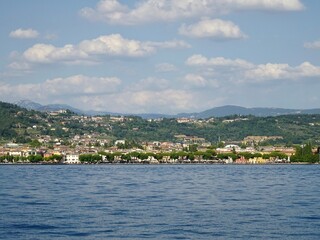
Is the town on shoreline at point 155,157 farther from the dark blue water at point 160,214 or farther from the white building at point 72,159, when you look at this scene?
the dark blue water at point 160,214

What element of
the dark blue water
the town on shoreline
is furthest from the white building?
the dark blue water

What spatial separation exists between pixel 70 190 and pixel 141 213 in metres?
21.1

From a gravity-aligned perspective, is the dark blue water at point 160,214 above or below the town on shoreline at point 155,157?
below

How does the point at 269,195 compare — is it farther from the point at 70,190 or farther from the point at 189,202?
the point at 70,190

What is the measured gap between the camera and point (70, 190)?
2408 inches

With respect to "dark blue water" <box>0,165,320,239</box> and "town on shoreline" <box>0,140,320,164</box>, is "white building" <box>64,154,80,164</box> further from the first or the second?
"dark blue water" <box>0,165,320,239</box>

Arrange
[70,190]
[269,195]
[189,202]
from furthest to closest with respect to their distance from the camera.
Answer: [70,190] < [269,195] < [189,202]

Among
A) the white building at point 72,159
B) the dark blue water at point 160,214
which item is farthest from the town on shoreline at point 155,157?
the dark blue water at point 160,214

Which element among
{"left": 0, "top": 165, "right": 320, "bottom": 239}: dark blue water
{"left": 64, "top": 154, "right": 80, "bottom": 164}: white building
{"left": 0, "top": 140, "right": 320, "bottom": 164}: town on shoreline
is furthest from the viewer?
{"left": 64, "top": 154, "right": 80, "bottom": 164}: white building

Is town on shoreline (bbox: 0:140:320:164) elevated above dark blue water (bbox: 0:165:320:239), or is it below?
above

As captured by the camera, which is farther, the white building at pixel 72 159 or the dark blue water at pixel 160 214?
the white building at pixel 72 159

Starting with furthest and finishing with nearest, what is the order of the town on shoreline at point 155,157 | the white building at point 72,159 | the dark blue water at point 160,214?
the white building at point 72,159 → the town on shoreline at point 155,157 → the dark blue water at point 160,214

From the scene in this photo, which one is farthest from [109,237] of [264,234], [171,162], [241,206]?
[171,162]

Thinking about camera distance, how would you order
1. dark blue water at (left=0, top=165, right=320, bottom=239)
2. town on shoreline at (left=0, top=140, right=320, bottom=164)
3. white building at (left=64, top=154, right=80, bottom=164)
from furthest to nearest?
white building at (left=64, top=154, right=80, bottom=164), town on shoreline at (left=0, top=140, right=320, bottom=164), dark blue water at (left=0, top=165, right=320, bottom=239)
